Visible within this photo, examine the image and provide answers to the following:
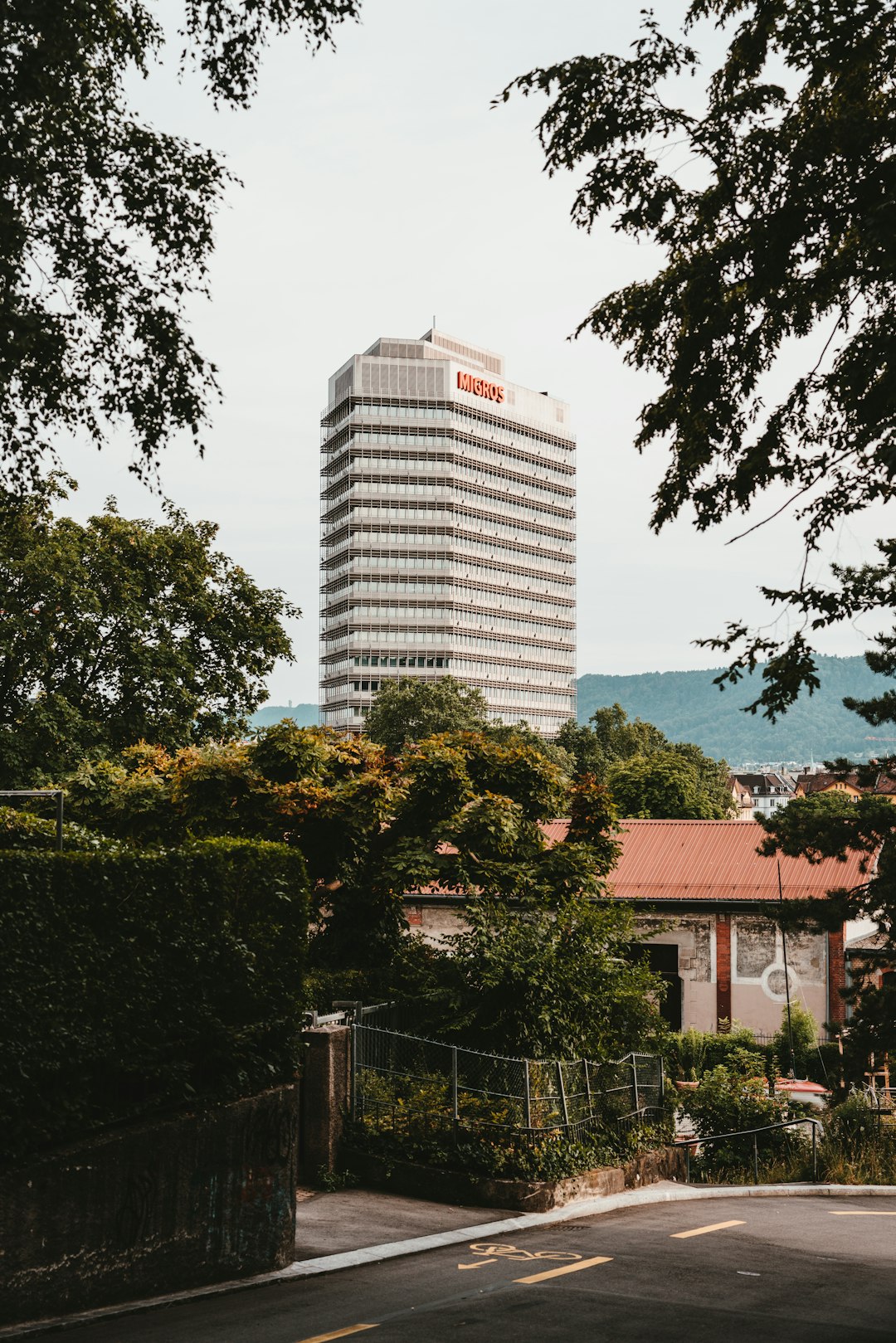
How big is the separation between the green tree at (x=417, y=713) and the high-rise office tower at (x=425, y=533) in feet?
220

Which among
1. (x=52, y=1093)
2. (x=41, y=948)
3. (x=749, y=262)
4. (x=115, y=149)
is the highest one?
(x=115, y=149)

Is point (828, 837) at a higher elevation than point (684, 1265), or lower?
higher

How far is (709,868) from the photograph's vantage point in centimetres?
3631

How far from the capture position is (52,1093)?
960cm

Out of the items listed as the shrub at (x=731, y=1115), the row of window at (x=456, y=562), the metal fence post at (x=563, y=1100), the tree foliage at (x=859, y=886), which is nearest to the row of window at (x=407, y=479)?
the row of window at (x=456, y=562)

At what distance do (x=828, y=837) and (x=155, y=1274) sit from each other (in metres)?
15.3

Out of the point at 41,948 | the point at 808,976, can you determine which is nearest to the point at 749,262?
the point at 41,948

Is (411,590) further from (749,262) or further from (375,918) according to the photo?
(749,262)

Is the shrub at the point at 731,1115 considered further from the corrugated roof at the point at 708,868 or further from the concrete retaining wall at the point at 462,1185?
the corrugated roof at the point at 708,868

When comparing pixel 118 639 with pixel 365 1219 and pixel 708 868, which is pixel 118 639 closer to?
pixel 708 868

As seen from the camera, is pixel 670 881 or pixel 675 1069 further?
pixel 670 881

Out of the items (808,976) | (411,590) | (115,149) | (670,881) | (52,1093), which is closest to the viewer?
(52,1093)

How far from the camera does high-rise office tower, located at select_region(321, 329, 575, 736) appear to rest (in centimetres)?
15850

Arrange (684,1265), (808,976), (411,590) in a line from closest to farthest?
(684,1265), (808,976), (411,590)
